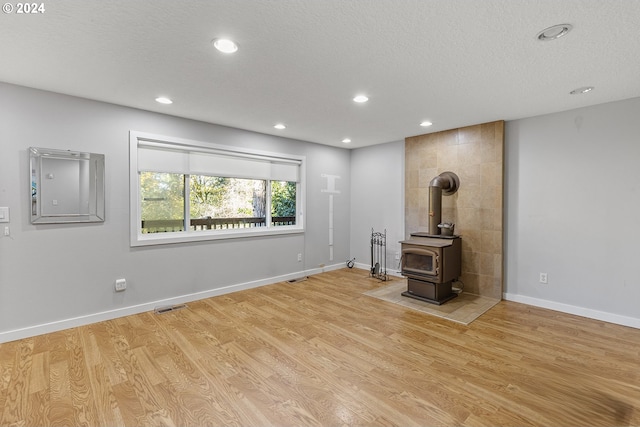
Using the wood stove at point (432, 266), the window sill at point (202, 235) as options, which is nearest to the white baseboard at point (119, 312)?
the window sill at point (202, 235)

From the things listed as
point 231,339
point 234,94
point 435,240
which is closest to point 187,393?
point 231,339

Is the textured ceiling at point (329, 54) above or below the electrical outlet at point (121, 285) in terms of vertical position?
above

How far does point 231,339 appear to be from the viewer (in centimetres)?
279

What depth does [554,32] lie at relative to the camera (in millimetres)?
1876

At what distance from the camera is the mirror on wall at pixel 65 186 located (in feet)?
9.34

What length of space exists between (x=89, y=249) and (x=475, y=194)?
192 inches

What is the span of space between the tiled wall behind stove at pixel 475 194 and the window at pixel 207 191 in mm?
2264

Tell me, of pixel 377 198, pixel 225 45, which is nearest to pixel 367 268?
pixel 377 198

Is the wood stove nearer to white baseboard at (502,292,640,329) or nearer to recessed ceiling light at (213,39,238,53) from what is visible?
white baseboard at (502,292,640,329)

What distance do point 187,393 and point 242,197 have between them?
3030 mm

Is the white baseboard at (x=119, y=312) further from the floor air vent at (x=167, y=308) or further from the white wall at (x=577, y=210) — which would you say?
the white wall at (x=577, y=210)

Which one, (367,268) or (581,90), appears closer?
(581,90)

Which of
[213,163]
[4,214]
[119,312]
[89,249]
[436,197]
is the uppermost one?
[213,163]

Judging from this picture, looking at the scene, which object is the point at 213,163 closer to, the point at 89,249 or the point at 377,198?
the point at 89,249
